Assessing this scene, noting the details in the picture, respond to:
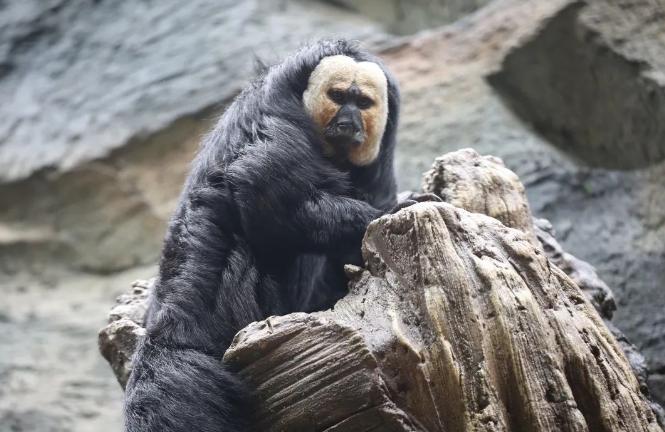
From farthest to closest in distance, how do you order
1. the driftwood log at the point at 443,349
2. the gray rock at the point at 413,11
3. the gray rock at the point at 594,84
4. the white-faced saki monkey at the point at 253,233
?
the gray rock at the point at 413,11, the gray rock at the point at 594,84, the white-faced saki monkey at the point at 253,233, the driftwood log at the point at 443,349

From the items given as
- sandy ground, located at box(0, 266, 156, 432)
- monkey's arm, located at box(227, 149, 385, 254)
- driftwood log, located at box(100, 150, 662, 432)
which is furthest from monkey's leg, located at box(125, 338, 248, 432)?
sandy ground, located at box(0, 266, 156, 432)

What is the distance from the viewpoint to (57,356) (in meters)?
8.30

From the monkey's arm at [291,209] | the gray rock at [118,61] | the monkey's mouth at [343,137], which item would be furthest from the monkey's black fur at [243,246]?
the gray rock at [118,61]

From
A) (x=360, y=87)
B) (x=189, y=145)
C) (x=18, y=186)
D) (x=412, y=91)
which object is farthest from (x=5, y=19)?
(x=360, y=87)

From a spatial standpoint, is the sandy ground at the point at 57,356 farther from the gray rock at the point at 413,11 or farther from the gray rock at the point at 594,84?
the gray rock at the point at 413,11

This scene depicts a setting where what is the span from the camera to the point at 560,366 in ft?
11.4

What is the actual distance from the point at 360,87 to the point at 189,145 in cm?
483

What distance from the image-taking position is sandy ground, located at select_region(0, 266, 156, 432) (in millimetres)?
7586

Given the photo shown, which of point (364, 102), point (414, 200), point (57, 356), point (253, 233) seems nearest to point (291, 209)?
point (253, 233)

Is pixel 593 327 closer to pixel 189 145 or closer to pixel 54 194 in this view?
pixel 189 145

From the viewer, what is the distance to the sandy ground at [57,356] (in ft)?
24.9

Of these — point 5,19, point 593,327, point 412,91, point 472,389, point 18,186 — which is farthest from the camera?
point 5,19

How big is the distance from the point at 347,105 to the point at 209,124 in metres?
4.62

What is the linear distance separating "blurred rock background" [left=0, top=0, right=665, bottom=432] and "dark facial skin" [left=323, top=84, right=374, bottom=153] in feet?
4.94
